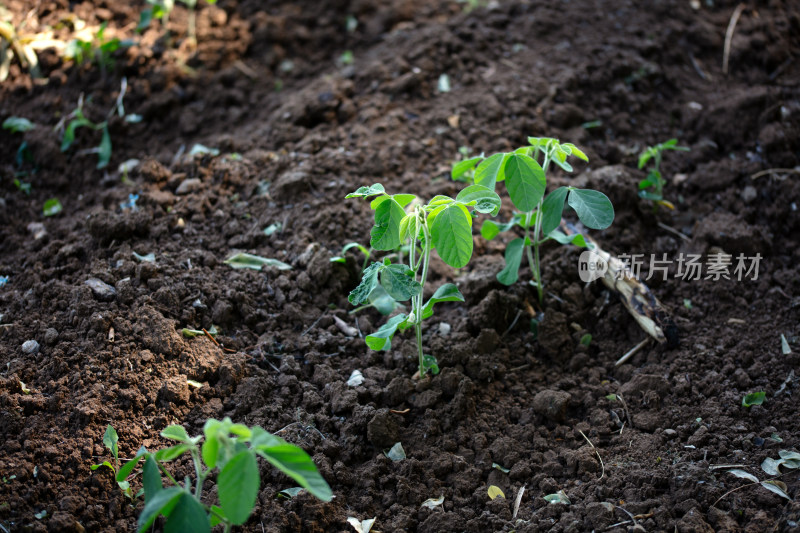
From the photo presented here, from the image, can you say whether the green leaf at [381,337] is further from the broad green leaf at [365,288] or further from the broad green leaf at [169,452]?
the broad green leaf at [169,452]

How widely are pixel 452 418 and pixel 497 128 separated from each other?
175 centimetres

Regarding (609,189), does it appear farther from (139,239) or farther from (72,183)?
(72,183)

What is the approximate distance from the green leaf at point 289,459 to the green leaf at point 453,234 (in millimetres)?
746

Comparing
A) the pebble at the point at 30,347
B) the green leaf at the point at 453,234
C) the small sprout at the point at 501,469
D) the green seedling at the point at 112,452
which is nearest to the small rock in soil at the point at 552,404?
the small sprout at the point at 501,469

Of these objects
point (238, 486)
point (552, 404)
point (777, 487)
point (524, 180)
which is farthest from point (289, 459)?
point (777, 487)

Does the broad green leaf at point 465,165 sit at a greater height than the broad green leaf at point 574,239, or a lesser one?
greater

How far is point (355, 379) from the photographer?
2.33m

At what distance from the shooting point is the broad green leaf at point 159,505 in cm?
149

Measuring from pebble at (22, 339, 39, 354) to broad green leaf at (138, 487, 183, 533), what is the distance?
1040 mm

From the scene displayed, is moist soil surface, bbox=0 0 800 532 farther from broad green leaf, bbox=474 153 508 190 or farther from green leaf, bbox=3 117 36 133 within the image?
broad green leaf, bbox=474 153 508 190

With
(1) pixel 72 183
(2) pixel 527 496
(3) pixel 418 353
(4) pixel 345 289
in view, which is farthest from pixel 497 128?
(1) pixel 72 183

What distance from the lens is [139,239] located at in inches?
107

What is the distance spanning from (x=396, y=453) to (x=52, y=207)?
215 centimetres

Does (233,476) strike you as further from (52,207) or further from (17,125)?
(17,125)
